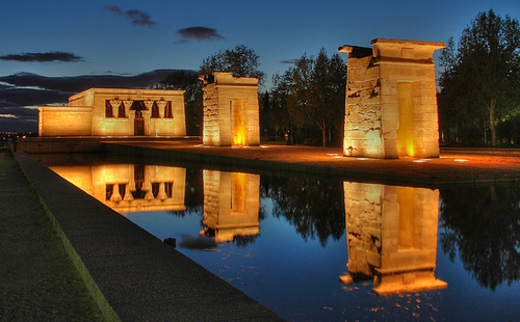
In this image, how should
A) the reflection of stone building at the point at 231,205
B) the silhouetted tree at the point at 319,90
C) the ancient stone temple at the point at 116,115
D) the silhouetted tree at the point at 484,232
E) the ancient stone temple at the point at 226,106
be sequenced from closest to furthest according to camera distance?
1. the silhouetted tree at the point at 484,232
2. the reflection of stone building at the point at 231,205
3. the ancient stone temple at the point at 226,106
4. the silhouetted tree at the point at 319,90
5. the ancient stone temple at the point at 116,115

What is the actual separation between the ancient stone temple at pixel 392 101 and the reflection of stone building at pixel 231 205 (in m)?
5.54

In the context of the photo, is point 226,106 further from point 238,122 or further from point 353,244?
point 353,244

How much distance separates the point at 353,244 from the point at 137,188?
740cm

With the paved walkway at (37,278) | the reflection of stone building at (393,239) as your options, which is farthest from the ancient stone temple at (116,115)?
the paved walkway at (37,278)

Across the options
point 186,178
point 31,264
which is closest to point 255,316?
point 31,264

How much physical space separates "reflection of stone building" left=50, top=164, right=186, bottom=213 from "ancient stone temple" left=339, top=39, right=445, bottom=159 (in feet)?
22.8

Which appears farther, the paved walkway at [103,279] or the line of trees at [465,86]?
the line of trees at [465,86]

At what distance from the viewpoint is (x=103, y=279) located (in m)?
2.95

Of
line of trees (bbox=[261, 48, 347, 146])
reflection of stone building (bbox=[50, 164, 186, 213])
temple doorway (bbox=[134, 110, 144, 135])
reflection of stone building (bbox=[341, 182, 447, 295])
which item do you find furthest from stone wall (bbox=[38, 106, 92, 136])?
reflection of stone building (bbox=[341, 182, 447, 295])

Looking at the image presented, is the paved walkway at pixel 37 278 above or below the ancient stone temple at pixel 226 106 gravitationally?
below

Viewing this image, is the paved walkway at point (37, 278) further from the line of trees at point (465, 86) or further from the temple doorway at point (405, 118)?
the line of trees at point (465, 86)

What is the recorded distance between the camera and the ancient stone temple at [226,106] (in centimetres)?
2650

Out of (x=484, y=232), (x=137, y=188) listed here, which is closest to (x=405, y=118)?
(x=137, y=188)

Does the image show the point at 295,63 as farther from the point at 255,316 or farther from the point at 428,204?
the point at 255,316
